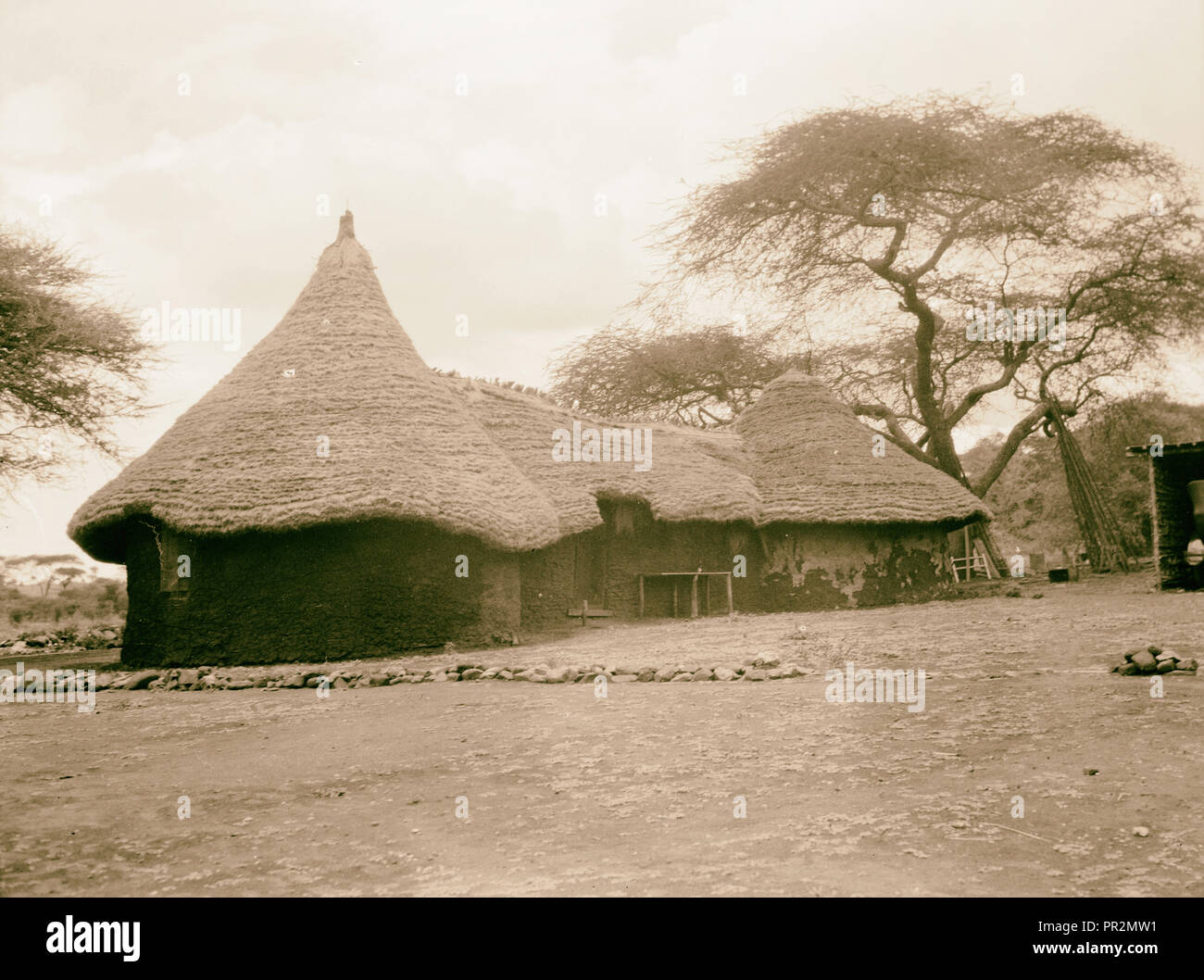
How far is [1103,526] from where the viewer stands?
24.5 metres

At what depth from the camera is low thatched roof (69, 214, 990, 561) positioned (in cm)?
1342

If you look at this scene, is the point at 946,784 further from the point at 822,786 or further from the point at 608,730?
the point at 608,730

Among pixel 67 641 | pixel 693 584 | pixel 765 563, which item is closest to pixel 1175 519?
pixel 765 563

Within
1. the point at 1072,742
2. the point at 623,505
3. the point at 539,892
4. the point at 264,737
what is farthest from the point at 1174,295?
the point at 539,892

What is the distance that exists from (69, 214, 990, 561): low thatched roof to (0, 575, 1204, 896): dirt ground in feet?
12.1

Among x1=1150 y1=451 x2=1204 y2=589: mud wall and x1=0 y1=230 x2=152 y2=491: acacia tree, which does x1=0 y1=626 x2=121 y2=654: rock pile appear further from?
x1=1150 y1=451 x2=1204 y2=589: mud wall

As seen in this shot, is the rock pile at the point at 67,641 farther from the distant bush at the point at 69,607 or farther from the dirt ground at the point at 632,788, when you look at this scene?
the dirt ground at the point at 632,788

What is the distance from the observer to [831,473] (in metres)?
19.9

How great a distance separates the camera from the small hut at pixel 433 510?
43.3ft

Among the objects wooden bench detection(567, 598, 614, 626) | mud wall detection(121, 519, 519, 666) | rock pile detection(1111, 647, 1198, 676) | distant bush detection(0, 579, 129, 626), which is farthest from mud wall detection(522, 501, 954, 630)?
distant bush detection(0, 579, 129, 626)

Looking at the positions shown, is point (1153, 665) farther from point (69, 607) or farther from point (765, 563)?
point (69, 607)

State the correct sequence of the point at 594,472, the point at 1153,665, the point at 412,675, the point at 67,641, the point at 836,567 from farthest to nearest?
the point at 67,641, the point at 836,567, the point at 594,472, the point at 412,675, the point at 1153,665

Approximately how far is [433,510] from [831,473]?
9.29m

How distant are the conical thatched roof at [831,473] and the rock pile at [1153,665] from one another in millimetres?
10178
